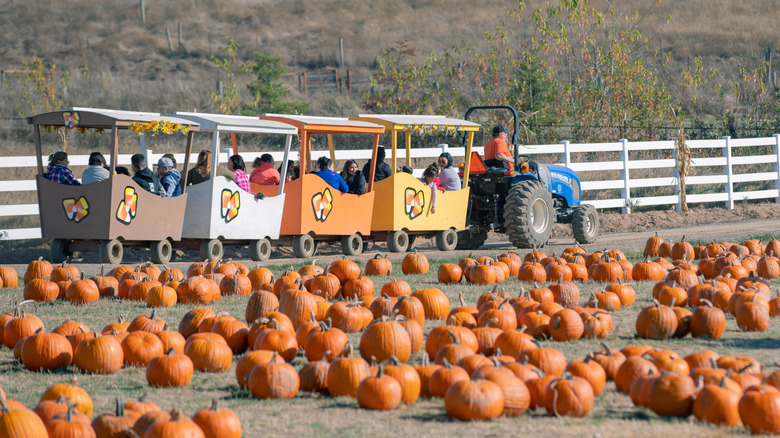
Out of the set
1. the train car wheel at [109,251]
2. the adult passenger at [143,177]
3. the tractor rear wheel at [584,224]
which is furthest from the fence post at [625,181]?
the train car wheel at [109,251]

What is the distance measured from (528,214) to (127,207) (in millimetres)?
5834

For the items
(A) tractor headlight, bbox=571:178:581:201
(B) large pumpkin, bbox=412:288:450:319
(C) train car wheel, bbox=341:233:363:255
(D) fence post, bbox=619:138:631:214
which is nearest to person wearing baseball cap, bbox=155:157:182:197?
(C) train car wheel, bbox=341:233:363:255

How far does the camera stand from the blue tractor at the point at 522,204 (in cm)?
1437

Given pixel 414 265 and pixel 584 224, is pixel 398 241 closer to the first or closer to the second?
pixel 584 224

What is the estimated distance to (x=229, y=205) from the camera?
13.0 m

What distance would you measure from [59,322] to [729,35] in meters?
52.0

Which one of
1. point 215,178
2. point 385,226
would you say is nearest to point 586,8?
point 385,226

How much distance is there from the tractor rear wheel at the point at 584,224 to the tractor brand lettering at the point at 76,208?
7.57 meters

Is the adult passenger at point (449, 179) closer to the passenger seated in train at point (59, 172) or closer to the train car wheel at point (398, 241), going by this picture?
the train car wheel at point (398, 241)

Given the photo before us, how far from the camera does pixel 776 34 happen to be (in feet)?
175

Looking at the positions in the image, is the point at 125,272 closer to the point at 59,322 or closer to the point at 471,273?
the point at 59,322

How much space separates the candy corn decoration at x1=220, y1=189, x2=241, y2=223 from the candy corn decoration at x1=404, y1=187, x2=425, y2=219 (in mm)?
2777

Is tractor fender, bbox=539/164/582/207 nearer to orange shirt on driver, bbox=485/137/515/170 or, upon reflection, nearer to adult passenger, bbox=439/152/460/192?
orange shirt on driver, bbox=485/137/515/170

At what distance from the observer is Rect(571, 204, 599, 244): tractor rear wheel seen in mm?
15531
